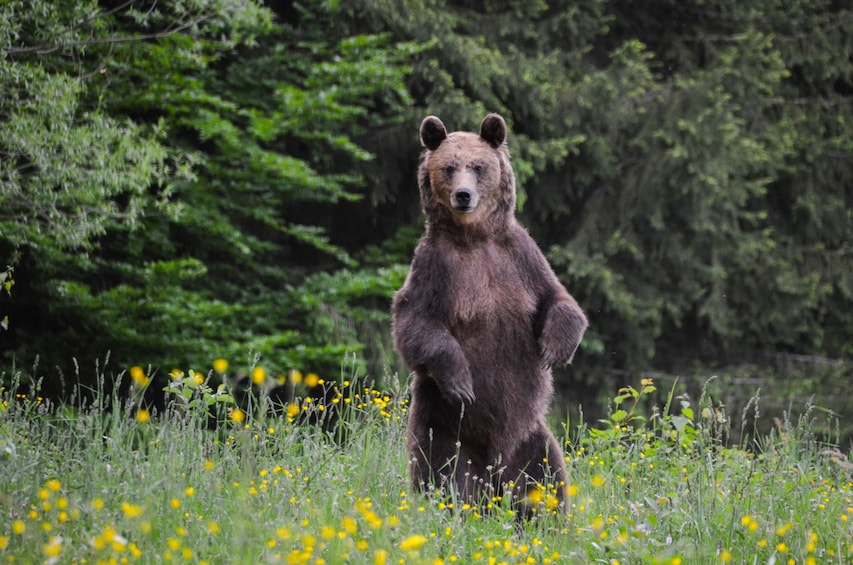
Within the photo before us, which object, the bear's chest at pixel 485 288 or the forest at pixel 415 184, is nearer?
the bear's chest at pixel 485 288

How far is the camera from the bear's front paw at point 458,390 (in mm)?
4039

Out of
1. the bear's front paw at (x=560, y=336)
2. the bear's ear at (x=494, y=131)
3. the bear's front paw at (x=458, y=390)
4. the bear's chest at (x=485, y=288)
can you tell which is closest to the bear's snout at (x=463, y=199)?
the bear's chest at (x=485, y=288)

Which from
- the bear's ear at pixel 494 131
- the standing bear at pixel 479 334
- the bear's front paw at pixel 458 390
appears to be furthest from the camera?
the bear's ear at pixel 494 131

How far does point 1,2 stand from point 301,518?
4905 millimetres

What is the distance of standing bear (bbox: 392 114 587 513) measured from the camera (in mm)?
4160

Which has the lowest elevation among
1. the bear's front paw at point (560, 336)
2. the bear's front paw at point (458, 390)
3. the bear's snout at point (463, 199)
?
the bear's front paw at point (458, 390)

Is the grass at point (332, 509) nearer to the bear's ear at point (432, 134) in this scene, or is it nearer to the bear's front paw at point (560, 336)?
the bear's front paw at point (560, 336)

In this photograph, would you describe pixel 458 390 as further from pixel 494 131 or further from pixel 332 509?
pixel 494 131

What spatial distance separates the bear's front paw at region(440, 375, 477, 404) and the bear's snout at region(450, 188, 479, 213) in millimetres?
706

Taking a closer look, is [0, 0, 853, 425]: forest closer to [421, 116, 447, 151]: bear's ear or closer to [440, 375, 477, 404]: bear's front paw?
[421, 116, 447, 151]: bear's ear

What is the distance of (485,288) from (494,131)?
725 mm

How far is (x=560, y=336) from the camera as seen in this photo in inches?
164

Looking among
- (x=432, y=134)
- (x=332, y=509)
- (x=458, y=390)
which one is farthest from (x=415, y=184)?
(x=332, y=509)

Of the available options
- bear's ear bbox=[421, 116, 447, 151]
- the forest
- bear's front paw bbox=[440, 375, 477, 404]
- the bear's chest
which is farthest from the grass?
the forest
